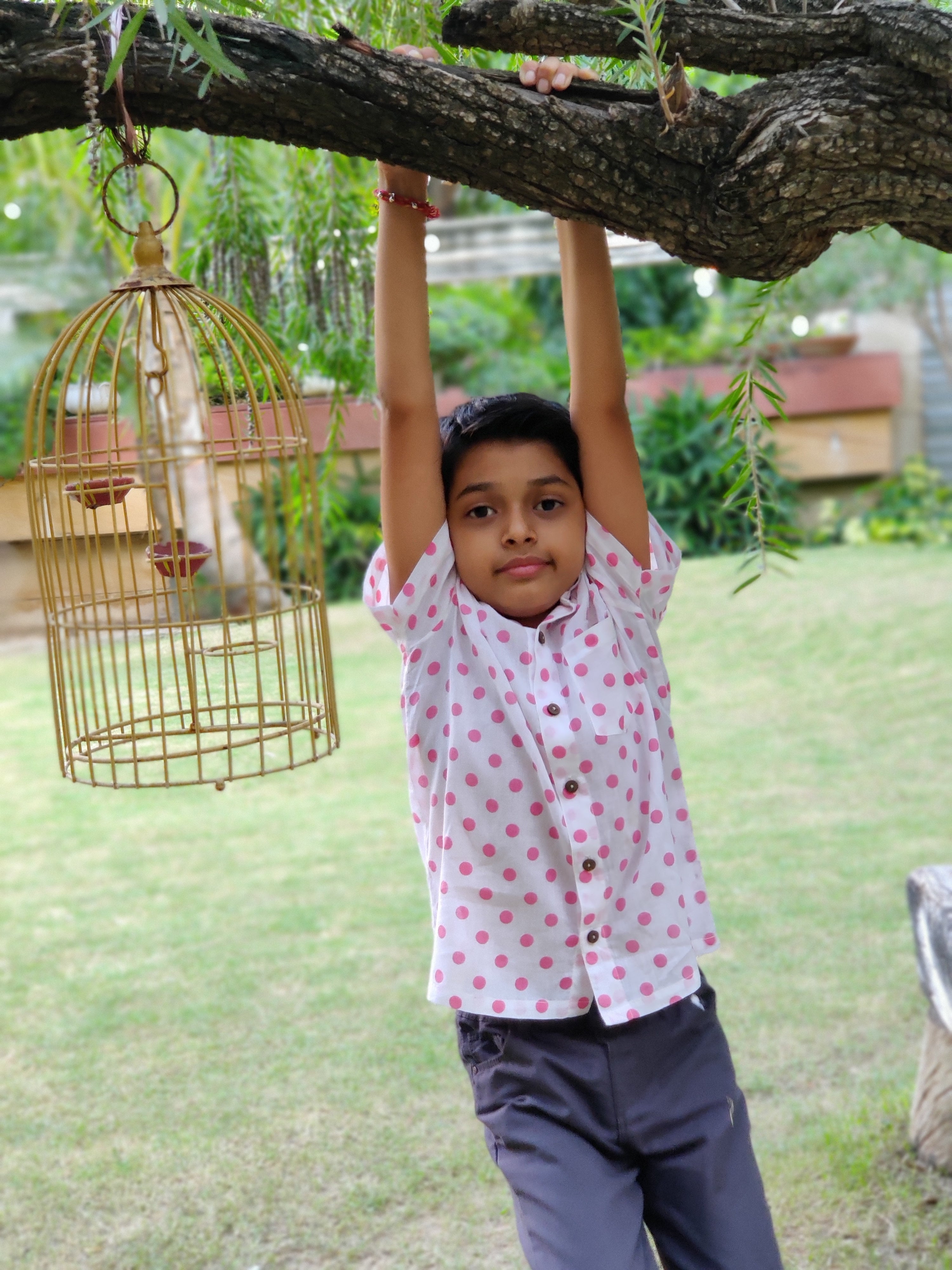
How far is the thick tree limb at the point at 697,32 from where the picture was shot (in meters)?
1.47

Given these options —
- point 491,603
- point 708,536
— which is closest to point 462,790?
point 491,603

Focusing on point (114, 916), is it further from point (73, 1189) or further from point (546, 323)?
point (546, 323)

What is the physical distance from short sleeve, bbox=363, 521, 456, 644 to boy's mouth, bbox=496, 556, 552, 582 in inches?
3.1

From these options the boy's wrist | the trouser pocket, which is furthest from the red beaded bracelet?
the trouser pocket

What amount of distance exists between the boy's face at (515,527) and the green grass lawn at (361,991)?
83cm

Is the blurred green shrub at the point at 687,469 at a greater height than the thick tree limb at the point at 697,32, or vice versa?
the thick tree limb at the point at 697,32

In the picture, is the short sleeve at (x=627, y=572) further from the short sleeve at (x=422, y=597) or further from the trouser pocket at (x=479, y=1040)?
the trouser pocket at (x=479, y=1040)

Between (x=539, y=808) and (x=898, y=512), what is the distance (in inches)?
387

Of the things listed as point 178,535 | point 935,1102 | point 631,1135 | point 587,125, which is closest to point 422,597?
point 178,535

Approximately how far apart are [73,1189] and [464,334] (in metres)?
9.40

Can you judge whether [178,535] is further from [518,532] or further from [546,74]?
[546,74]

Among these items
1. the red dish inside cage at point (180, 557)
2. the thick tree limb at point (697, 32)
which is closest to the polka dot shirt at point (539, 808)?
the red dish inside cage at point (180, 557)

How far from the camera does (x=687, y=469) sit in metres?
10.9

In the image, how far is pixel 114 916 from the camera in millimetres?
4992
